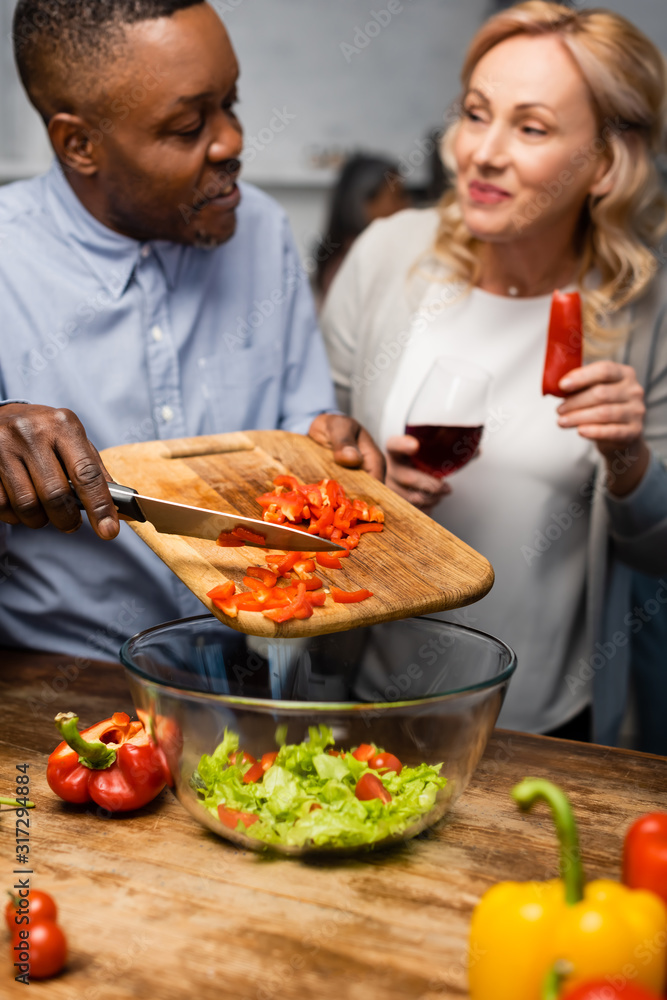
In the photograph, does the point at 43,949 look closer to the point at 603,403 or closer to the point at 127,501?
the point at 127,501

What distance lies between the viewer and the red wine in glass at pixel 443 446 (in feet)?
5.64

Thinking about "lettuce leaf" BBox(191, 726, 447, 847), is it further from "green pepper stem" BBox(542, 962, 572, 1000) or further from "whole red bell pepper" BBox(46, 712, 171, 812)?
"green pepper stem" BBox(542, 962, 572, 1000)

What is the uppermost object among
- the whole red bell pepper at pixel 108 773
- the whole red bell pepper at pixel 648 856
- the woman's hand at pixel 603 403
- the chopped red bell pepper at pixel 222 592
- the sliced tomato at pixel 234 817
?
the woman's hand at pixel 603 403

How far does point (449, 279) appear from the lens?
7.63 ft

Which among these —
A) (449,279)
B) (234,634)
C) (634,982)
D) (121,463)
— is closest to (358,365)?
(449,279)

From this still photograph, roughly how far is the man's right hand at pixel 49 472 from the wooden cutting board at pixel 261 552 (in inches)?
4.3

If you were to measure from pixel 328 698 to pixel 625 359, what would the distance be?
1.28 metres

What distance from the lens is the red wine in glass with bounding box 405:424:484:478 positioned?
1.72 m

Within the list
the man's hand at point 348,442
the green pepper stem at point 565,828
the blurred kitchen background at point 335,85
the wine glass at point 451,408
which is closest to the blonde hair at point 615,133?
the wine glass at point 451,408

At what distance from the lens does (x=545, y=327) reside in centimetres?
221

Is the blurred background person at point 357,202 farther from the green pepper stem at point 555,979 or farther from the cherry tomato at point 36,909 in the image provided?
the green pepper stem at point 555,979

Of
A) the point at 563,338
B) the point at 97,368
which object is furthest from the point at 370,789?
the point at 97,368

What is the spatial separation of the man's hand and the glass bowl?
1.39 feet

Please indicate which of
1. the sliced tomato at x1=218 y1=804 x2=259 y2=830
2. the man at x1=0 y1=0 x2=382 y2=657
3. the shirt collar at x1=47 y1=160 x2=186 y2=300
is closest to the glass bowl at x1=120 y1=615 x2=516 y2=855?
the sliced tomato at x1=218 y1=804 x2=259 y2=830
